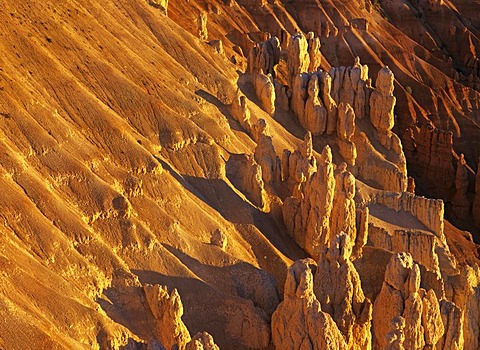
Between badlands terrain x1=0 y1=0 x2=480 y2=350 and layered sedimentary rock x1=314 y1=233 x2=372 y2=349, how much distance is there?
80 mm

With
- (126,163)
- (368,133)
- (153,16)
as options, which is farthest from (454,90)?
(126,163)

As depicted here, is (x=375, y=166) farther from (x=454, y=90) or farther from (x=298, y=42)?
(x=454, y=90)

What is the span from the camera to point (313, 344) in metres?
35.3

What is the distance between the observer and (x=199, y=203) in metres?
45.9

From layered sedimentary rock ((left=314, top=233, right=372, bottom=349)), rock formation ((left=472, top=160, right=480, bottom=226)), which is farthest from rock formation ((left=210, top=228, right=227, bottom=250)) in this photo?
rock formation ((left=472, top=160, right=480, bottom=226))

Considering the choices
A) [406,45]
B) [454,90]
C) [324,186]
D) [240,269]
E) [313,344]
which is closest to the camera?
[313,344]

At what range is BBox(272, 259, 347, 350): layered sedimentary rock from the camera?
34969 millimetres

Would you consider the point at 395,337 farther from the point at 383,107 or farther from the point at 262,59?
the point at 262,59

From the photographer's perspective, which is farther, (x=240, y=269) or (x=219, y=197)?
(x=219, y=197)

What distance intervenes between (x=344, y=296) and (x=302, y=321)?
3519 millimetres

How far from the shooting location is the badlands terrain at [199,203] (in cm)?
3631

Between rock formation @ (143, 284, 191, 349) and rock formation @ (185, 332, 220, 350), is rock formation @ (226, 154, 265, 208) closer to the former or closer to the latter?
rock formation @ (143, 284, 191, 349)

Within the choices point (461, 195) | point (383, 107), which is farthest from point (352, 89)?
point (461, 195)

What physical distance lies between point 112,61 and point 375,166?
67.4ft
